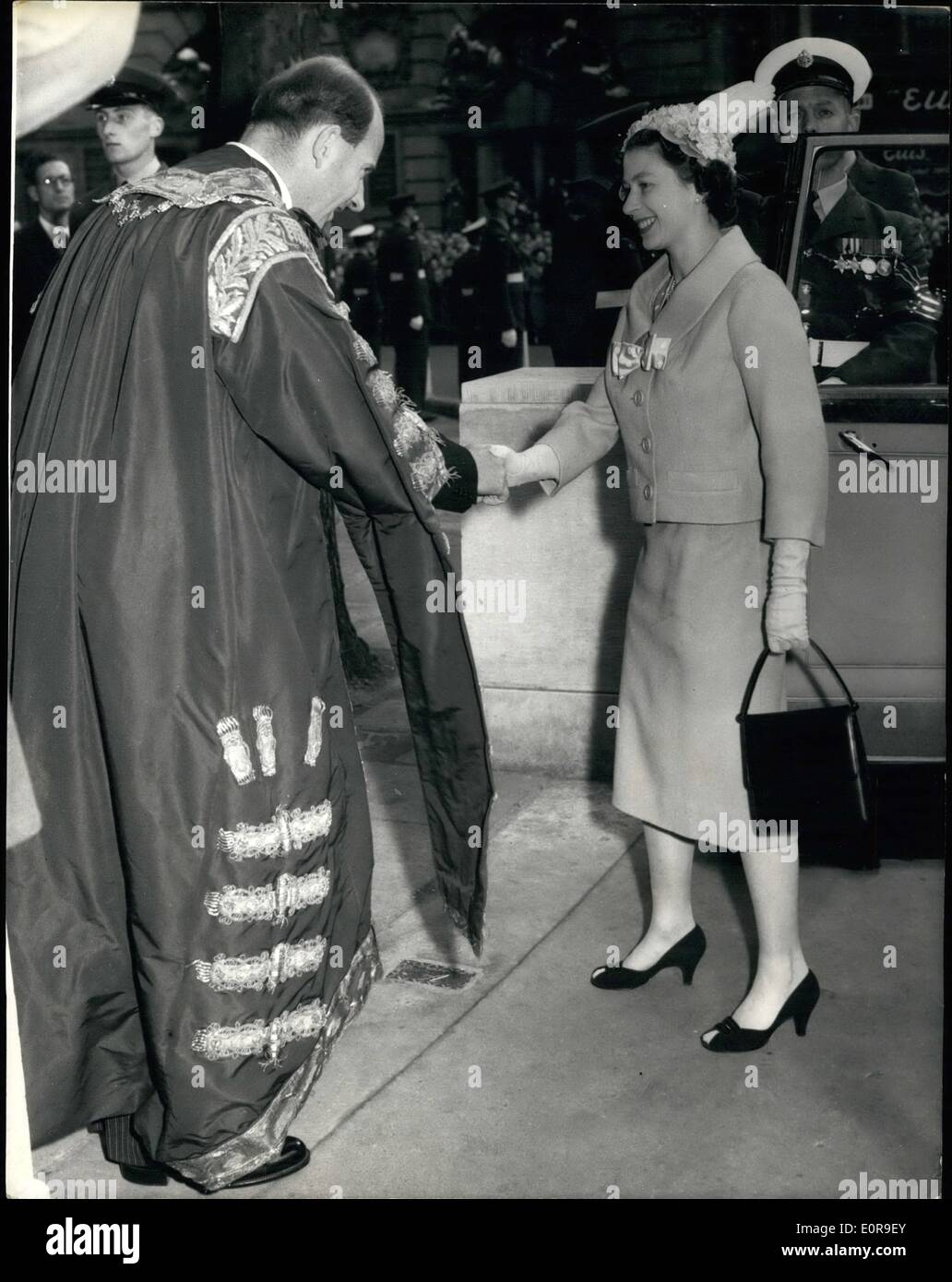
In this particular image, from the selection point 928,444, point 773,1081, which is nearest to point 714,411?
point 928,444

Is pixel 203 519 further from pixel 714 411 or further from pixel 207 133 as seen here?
pixel 714 411

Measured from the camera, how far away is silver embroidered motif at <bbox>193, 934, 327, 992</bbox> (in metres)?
2.69

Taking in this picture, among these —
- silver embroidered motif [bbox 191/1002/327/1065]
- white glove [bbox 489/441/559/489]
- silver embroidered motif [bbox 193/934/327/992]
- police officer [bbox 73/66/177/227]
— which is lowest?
silver embroidered motif [bbox 191/1002/327/1065]

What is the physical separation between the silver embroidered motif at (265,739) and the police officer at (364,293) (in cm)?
Answer: 1307

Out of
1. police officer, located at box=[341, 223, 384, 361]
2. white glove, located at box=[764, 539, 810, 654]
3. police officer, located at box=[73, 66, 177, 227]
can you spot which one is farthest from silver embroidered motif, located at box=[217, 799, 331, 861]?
police officer, located at box=[341, 223, 384, 361]

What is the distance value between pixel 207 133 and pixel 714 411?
1.28 m

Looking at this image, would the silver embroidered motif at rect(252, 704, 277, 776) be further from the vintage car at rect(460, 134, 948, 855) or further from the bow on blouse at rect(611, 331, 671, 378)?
the vintage car at rect(460, 134, 948, 855)

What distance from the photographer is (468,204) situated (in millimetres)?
17172

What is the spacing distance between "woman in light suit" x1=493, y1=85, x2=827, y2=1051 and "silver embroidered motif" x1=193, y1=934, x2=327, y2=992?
1056 millimetres

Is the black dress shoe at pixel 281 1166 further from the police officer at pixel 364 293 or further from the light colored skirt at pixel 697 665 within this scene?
the police officer at pixel 364 293

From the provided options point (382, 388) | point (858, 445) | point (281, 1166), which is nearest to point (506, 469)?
point (382, 388)

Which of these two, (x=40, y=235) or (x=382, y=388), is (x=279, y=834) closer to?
(x=382, y=388)

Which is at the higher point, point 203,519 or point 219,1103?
point 203,519

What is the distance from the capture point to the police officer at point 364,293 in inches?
608
